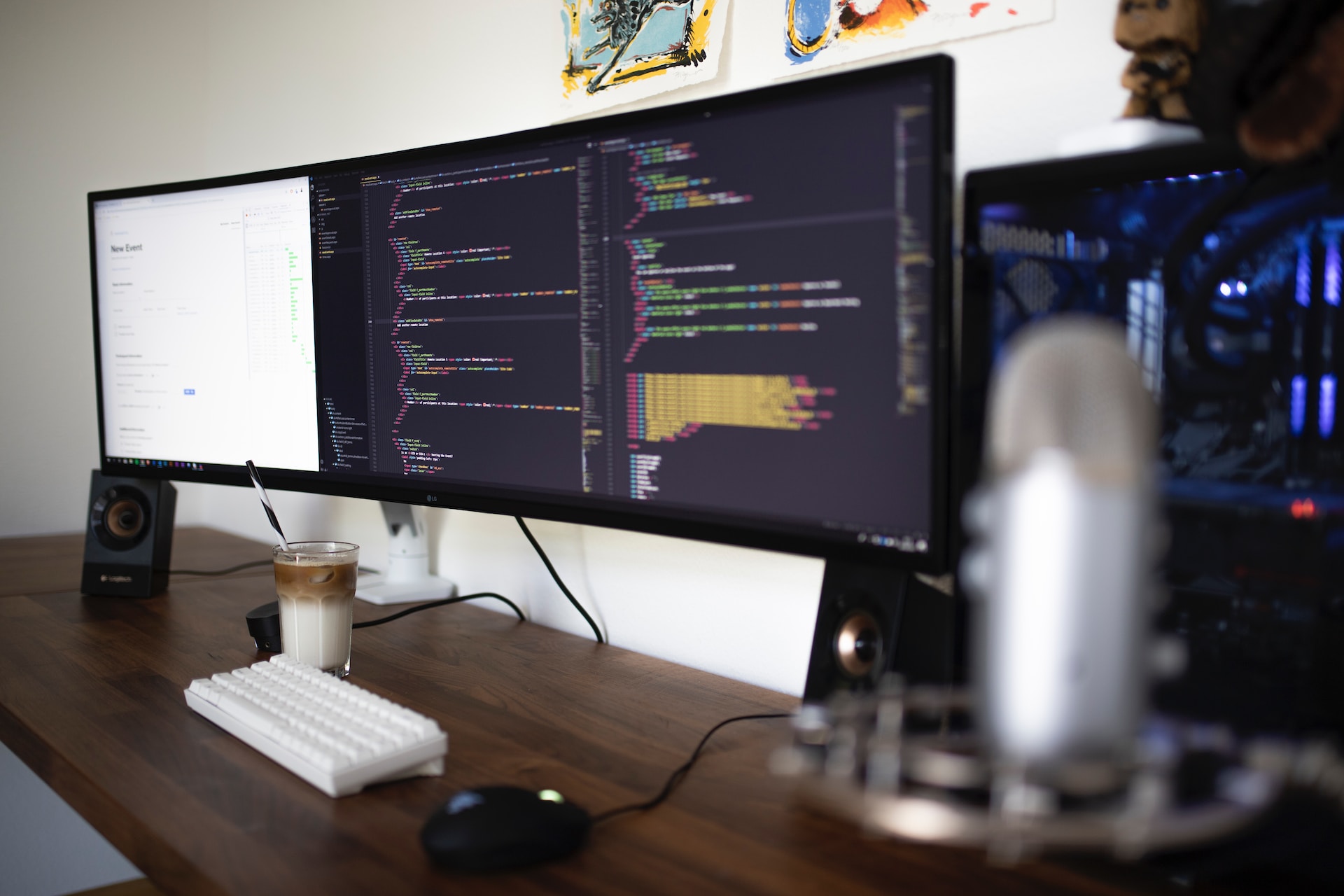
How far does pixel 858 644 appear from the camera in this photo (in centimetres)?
71

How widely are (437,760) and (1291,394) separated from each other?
1.94 ft

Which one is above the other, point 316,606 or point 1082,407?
point 1082,407

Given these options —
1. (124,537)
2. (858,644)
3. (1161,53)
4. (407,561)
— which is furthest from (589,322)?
(124,537)

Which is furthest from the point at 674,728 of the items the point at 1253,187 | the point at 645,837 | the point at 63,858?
the point at 63,858

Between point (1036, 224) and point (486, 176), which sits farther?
point (486, 176)

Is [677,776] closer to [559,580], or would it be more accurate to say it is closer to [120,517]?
[559,580]

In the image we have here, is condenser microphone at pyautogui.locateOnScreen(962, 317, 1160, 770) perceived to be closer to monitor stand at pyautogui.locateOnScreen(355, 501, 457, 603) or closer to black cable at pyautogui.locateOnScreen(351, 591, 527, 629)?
black cable at pyautogui.locateOnScreen(351, 591, 527, 629)

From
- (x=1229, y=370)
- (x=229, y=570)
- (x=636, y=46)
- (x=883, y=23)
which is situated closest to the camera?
(x=1229, y=370)

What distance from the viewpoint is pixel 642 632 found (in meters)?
1.06

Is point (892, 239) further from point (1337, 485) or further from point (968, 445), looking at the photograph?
point (1337, 485)

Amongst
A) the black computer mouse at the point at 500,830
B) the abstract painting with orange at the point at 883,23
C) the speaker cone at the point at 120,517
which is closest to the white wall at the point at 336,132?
the abstract painting with orange at the point at 883,23

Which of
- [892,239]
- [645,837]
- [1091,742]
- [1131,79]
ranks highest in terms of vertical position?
[1131,79]

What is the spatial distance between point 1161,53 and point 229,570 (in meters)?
1.32

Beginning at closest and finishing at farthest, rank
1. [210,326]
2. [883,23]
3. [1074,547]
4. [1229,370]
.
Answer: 1. [1074,547]
2. [1229,370]
3. [883,23]
4. [210,326]
